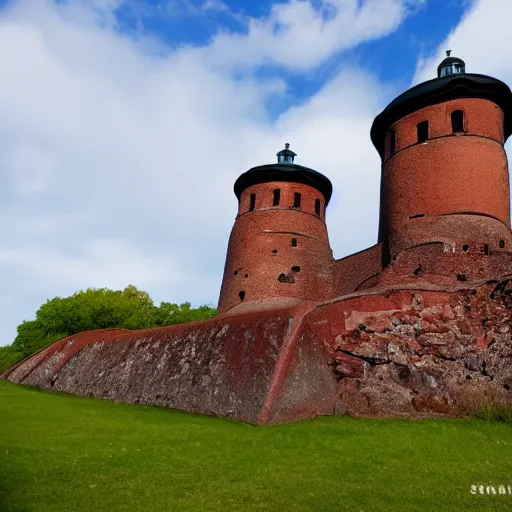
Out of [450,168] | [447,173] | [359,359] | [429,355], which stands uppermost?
[450,168]

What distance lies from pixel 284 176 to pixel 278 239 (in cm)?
337

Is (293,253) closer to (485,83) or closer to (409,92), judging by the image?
(409,92)

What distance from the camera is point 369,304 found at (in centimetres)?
1203

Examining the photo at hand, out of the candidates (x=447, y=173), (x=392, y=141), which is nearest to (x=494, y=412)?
(x=447, y=173)

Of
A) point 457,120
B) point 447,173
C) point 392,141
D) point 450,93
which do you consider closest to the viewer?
point 447,173

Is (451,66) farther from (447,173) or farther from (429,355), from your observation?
(429,355)

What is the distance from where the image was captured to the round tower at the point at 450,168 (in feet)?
56.5

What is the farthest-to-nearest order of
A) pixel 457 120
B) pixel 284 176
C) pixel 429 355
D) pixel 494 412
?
pixel 284 176
pixel 457 120
pixel 429 355
pixel 494 412

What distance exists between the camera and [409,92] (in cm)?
1966

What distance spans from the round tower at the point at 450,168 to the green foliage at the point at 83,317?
16.3 m

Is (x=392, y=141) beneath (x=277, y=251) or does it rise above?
above

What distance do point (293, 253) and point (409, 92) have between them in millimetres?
8574

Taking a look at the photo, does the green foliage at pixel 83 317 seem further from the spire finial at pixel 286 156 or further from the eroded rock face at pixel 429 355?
the eroded rock face at pixel 429 355

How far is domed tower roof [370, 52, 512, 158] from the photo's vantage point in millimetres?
18344
